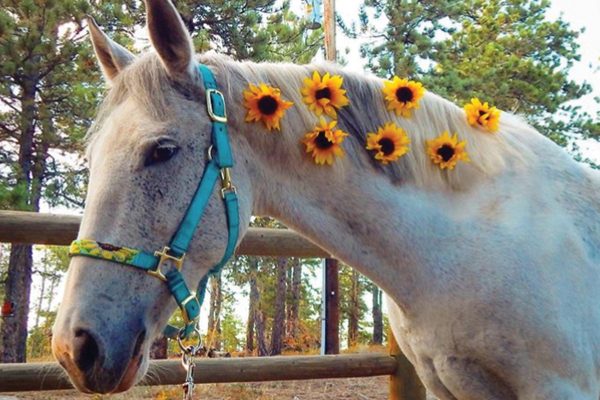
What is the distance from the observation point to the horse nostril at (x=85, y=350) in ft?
4.80

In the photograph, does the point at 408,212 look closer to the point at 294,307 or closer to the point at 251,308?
the point at 251,308

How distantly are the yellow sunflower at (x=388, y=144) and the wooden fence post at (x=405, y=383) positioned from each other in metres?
2.23

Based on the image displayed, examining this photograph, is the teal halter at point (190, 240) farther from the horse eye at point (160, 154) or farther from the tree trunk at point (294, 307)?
the tree trunk at point (294, 307)

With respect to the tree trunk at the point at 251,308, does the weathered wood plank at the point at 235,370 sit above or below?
below

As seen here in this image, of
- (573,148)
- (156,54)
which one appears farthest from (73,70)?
(573,148)

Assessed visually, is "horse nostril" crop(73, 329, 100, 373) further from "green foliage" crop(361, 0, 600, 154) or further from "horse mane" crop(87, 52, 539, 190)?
"green foliage" crop(361, 0, 600, 154)

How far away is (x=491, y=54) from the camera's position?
14977 mm

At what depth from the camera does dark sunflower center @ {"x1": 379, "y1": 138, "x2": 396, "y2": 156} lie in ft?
6.88

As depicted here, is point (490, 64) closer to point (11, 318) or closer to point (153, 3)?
point (11, 318)

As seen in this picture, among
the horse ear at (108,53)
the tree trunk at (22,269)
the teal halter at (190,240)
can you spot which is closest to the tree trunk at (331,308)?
the tree trunk at (22,269)

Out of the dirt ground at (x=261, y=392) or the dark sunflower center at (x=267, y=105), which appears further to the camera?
the dirt ground at (x=261, y=392)

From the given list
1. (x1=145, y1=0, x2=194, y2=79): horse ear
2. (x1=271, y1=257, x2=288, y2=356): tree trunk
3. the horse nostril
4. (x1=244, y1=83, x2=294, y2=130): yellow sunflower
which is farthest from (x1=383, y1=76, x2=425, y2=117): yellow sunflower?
(x1=271, y1=257, x2=288, y2=356): tree trunk

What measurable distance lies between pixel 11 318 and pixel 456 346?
848 centimetres

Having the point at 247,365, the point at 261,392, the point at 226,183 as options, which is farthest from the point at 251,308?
the point at 226,183
